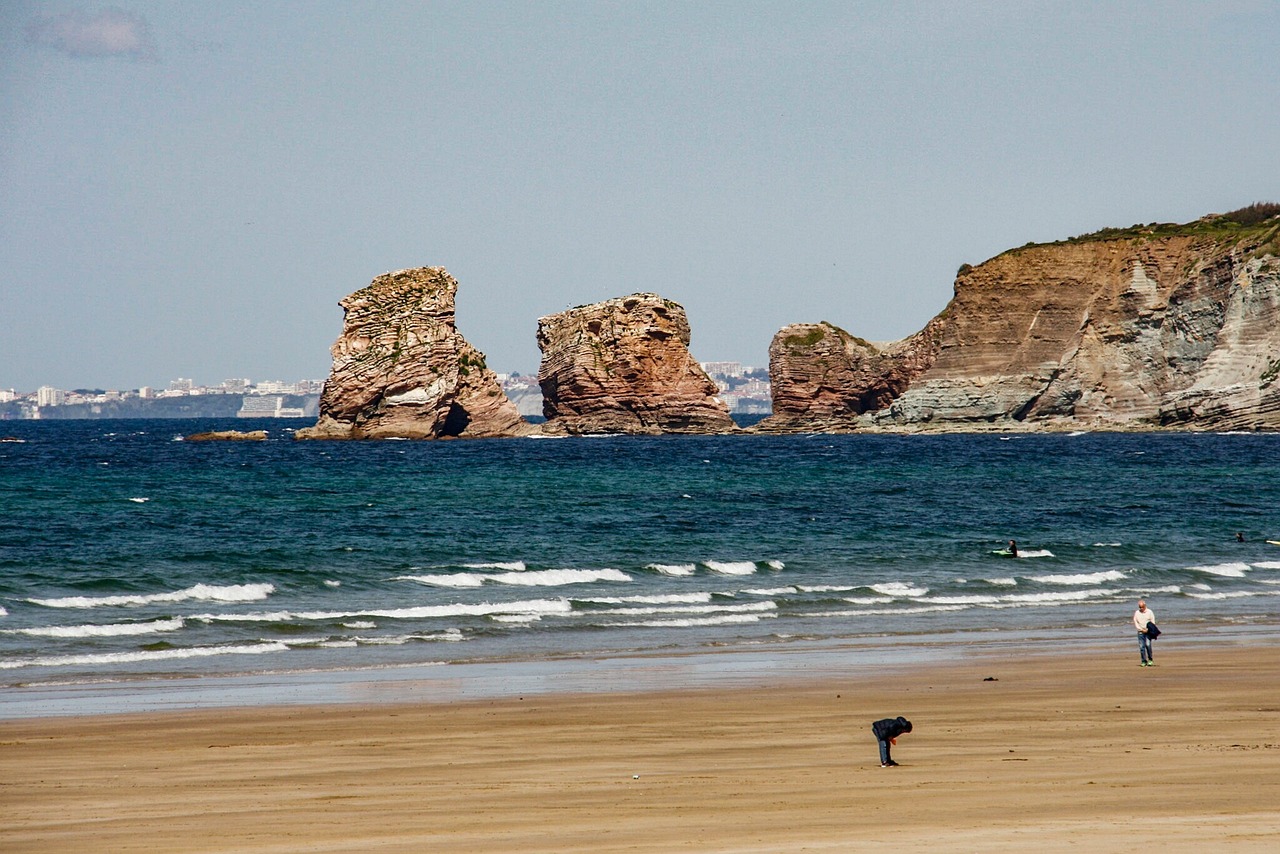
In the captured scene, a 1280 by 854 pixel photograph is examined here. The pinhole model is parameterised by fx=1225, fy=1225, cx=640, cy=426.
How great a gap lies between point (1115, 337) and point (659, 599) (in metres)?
91.9

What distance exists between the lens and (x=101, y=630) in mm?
21297

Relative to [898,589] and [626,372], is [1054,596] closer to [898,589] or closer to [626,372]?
[898,589]

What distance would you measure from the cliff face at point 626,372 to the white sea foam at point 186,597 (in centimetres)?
9230

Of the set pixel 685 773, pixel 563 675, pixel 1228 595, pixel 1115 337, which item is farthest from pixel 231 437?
pixel 685 773

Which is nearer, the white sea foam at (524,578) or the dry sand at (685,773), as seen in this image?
the dry sand at (685,773)

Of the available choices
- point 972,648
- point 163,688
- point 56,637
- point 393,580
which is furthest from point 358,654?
point 972,648

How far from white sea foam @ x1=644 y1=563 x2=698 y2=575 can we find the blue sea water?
0.10 m

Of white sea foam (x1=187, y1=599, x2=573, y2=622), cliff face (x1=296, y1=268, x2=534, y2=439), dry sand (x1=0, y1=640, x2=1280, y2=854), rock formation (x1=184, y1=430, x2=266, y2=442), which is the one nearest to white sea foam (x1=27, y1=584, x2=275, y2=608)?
white sea foam (x1=187, y1=599, x2=573, y2=622)

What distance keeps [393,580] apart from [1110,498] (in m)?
30.3

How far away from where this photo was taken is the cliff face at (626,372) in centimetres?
11900

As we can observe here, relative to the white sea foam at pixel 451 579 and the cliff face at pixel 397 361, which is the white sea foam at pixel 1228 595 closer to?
the white sea foam at pixel 451 579

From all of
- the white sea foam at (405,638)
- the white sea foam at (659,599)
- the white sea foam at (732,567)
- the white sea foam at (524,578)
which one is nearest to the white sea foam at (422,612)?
the white sea foam at (659,599)

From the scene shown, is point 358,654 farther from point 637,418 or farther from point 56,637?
point 637,418

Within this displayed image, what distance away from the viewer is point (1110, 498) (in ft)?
153
